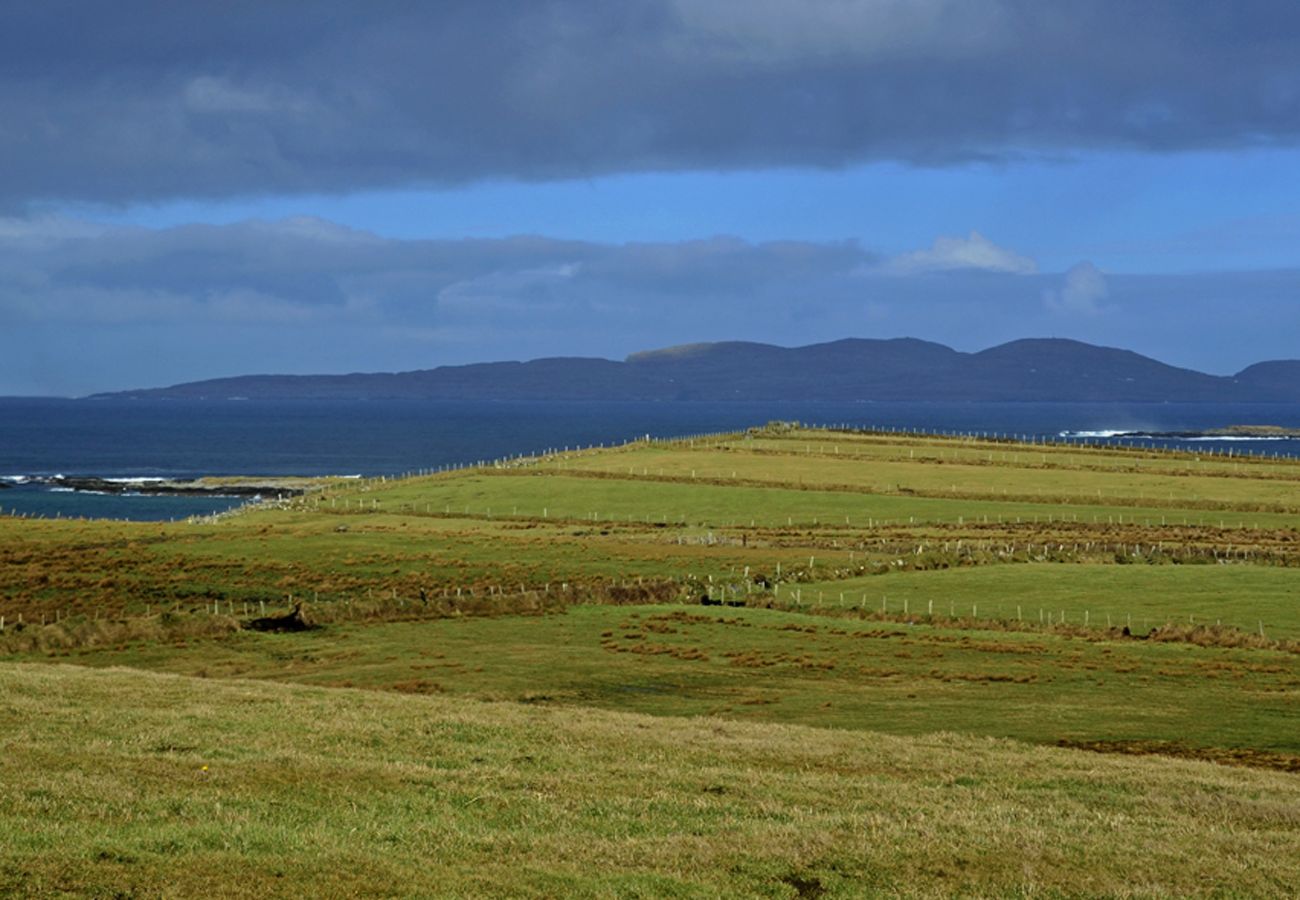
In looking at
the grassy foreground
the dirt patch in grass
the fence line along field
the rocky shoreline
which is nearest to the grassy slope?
the fence line along field

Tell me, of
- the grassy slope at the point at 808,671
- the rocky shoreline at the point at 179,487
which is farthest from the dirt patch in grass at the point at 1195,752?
the rocky shoreline at the point at 179,487

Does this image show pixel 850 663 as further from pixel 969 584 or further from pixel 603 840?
pixel 603 840

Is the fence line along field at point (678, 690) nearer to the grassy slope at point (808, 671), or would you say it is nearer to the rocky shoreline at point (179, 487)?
the grassy slope at point (808, 671)

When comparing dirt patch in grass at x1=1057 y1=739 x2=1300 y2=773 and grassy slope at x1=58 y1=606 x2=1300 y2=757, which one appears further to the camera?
grassy slope at x1=58 y1=606 x2=1300 y2=757

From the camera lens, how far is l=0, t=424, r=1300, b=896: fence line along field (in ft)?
60.5

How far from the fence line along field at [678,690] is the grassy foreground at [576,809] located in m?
0.09

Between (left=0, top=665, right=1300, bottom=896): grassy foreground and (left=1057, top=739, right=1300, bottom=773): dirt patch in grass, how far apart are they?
2.18 metres

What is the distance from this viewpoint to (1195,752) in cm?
3228

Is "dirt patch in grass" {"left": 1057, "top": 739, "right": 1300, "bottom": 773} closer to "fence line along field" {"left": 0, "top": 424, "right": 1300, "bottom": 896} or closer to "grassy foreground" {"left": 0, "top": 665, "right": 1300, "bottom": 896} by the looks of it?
"fence line along field" {"left": 0, "top": 424, "right": 1300, "bottom": 896}

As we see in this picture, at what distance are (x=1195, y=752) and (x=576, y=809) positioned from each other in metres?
17.2

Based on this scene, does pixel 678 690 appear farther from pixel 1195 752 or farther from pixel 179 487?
pixel 179 487

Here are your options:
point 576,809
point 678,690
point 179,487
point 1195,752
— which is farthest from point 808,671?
point 179,487

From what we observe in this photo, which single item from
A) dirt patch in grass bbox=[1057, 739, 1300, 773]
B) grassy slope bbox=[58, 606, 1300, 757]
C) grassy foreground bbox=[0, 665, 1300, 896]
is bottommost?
grassy slope bbox=[58, 606, 1300, 757]

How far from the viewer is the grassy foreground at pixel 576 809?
17.0 m
